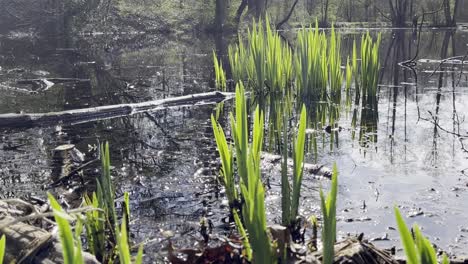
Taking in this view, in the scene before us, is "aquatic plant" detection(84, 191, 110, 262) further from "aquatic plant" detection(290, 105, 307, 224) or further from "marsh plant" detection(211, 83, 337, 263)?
"aquatic plant" detection(290, 105, 307, 224)

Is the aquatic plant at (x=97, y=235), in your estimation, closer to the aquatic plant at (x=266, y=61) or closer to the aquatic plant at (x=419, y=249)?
the aquatic plant at (x=419, y=249)

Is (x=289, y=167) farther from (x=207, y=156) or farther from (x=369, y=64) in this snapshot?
(x=369, y=64)

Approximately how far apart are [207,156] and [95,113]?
2.62 meters

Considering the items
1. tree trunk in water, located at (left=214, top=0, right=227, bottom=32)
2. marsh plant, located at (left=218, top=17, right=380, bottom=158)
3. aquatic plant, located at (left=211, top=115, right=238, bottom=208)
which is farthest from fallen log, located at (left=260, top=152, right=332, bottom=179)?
tree trunk in water, located at (left=214, top=0, right=227, bottom=32)

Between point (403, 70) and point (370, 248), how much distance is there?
10.1m

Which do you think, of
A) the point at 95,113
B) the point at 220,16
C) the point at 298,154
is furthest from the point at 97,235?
the point at 220,16

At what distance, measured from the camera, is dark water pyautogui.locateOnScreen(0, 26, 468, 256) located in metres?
3.65

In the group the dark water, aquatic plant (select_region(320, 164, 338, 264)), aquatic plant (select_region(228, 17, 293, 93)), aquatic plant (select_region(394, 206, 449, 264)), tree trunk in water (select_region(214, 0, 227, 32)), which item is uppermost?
tree trunk in water (select_region(214, 0, 227, 32))

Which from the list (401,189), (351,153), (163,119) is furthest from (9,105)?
(401,189)

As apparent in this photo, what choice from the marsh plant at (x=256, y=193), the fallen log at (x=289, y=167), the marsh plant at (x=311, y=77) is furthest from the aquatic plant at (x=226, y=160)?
the marsh plant at (x=311, y=77)

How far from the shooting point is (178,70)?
1293 cm

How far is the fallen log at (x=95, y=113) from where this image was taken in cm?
652

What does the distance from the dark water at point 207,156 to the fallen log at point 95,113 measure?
0.18 metres

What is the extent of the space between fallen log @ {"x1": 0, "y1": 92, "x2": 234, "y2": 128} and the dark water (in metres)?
0.18
